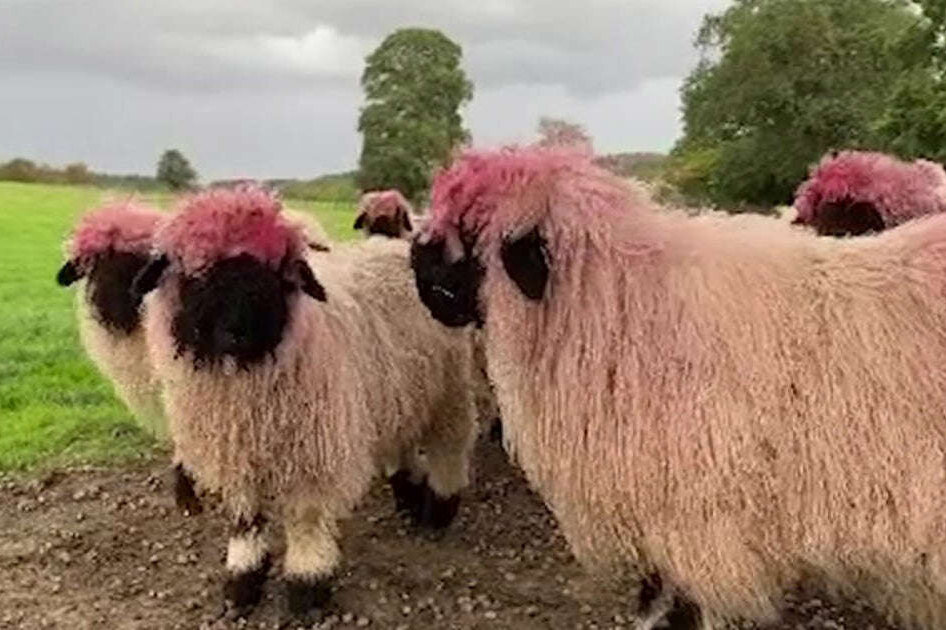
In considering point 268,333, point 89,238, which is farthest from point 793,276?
point 89,238

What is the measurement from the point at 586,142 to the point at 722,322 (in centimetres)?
96

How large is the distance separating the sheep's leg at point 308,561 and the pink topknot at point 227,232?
146cm

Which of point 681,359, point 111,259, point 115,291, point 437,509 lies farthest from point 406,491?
point 681,359

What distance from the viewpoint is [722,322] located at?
16.7ft

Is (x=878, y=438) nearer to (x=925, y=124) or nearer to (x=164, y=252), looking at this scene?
(x=164, y=252)

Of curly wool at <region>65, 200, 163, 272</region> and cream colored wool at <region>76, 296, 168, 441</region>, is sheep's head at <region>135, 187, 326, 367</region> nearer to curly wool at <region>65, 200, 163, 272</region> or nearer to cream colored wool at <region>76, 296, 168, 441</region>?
curly wool at <region>65, 200, 163, 272</region>

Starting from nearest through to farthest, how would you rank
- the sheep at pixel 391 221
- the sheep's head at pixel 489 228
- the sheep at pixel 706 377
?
1. the sheep at pixel 706 377
2. the sheep's head at pixel 489 228
3. the sheep at pixel 391 221

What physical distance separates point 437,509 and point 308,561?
1.48 meters

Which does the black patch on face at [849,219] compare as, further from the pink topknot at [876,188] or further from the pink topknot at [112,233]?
the pink topknot at [112,233]

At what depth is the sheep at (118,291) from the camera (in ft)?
26.5

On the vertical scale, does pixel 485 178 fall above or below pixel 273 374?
above

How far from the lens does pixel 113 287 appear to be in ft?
26.8

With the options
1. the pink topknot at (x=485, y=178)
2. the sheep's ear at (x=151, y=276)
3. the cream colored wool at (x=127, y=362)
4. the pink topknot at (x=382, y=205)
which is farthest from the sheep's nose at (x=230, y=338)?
the pink topknot at (x=382, y=205)

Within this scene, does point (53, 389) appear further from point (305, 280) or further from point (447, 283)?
point (447, 283)
